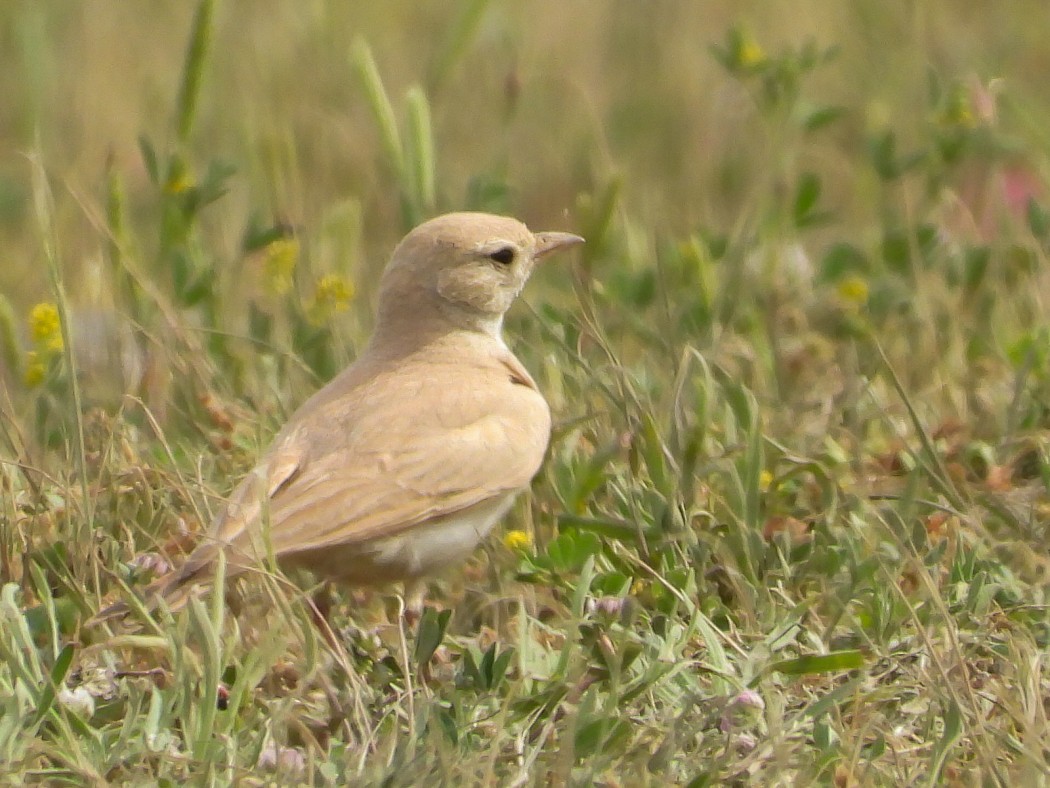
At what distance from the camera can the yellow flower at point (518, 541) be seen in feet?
14.0

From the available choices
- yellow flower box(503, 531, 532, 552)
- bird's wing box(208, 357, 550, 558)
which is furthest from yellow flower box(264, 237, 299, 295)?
yellow flower box(503, 531, 532, 552)

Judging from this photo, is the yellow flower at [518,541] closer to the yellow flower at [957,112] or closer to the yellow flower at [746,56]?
the yellow flower at [746,56]

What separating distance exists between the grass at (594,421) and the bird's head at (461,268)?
0.64 feet

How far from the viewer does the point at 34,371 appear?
4.93m

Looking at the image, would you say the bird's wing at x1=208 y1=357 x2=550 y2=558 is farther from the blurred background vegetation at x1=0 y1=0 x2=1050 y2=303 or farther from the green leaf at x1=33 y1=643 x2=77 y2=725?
the blurred background vegetation at x1=0 y1=0 x2=1050 y2=303

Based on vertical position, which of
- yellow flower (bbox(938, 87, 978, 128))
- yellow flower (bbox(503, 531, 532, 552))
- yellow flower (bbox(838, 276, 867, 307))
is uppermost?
yellow flower (bbox(938, 87, 978, 128))

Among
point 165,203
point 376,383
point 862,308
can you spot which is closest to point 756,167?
point 862,308

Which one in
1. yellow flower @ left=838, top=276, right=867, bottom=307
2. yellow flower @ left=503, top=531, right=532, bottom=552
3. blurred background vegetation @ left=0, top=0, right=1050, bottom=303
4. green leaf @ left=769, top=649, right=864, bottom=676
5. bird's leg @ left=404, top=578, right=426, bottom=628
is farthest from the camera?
blurred background vegetation @ left=0, top=0, right=1050, bottom=303

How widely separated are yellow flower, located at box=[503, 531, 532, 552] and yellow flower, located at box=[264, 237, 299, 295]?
121 centimetres

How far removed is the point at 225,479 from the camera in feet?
15.0

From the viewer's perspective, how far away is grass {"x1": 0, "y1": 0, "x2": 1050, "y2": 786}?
3.33 m

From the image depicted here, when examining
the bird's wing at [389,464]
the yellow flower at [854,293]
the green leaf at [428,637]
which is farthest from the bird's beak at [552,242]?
the green leaf at [428,637]

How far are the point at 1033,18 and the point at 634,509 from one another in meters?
5.55

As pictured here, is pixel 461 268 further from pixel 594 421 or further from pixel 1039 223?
pixel 1039 223
